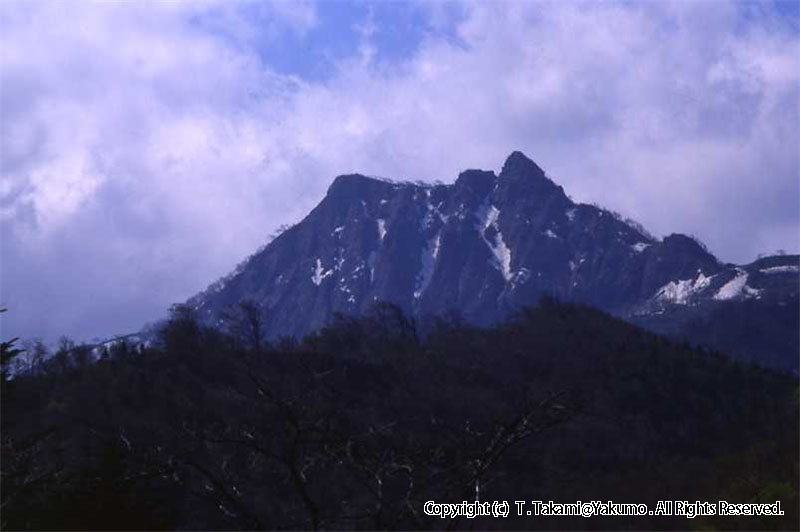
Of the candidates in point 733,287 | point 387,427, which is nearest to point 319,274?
point 733,287

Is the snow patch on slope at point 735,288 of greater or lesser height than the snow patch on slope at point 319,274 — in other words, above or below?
below

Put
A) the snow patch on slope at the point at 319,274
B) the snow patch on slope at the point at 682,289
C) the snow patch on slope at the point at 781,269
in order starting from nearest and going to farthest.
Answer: the snow patch on slope at the point at 781,269
the snow patch on slope at the point at 682,289
the snow patch on slope at the point at 319,274

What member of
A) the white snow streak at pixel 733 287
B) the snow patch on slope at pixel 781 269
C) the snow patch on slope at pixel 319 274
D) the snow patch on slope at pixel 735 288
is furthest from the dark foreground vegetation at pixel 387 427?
the snow patch on slope at pixel 319 274

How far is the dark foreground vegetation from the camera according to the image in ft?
30.3

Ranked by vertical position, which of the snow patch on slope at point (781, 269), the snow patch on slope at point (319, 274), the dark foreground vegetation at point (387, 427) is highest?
the snow patch on slope at point (319, 274)

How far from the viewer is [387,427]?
9.01m

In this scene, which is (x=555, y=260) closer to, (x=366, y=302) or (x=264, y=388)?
(x=366, y=302)

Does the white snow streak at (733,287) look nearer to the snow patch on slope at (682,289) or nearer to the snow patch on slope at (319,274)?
the snow patch on slope at (682,289)

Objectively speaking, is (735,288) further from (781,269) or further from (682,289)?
(682,289)

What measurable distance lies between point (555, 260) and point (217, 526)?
17792 centimetres

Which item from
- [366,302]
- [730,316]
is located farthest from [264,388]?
[366,302]

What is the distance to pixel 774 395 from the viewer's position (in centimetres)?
6862

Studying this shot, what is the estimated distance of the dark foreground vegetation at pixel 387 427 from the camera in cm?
923

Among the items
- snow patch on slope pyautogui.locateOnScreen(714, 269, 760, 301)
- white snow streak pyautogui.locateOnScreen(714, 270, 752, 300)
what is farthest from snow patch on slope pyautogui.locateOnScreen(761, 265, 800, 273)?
snow patch on slope pyautogui.locateOnScreen(714, 269, 760, 301)
